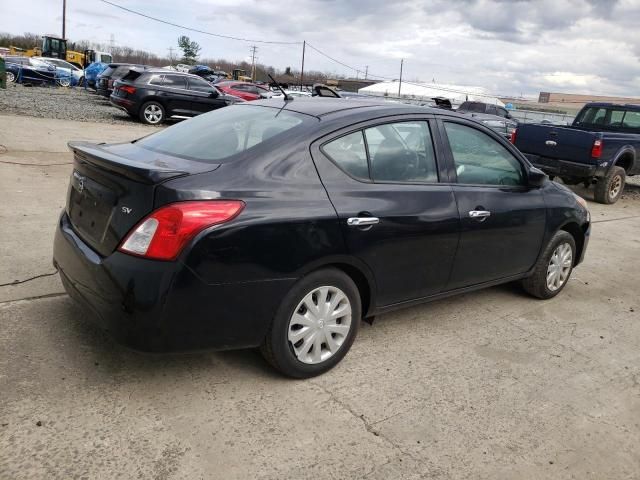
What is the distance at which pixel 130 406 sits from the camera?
2.88 metres

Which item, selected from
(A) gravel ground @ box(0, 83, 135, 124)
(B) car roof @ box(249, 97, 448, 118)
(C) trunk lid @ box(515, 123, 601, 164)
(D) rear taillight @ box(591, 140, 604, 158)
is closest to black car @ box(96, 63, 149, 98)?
Result: (A) gravel ground @ box(0, 83, 135, 124)

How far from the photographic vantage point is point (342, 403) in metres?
3.11

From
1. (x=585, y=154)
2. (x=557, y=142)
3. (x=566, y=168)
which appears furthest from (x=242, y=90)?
(x=585, y=154)

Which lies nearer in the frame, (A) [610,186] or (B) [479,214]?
(B) [479,214]

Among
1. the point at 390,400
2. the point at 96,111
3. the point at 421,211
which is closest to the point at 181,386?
the point at 390,400

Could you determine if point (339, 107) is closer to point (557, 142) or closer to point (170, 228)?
point (170, 228)

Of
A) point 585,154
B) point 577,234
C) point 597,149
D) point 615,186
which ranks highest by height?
point 597,149

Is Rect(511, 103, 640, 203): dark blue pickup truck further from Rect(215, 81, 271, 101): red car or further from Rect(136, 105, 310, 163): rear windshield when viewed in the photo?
Rect(215, 81, 271, 101): red car

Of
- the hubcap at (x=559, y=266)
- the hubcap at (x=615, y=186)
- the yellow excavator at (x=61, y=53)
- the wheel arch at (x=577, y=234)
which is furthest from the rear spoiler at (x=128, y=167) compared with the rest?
the yellow excavator at (x=61, y=53)

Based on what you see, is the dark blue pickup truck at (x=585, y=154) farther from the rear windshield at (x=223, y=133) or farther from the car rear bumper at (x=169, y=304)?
the car rear bumper at (x=169, y=304)

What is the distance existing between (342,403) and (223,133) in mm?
1788

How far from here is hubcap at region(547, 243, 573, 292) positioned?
4934mm

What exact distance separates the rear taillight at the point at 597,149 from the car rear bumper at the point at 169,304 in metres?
8.88

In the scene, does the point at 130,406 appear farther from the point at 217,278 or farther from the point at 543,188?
the point at 543,188
